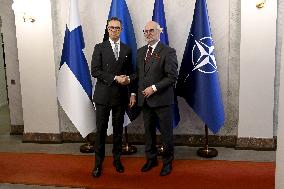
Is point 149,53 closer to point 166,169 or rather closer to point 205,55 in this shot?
point 205,55

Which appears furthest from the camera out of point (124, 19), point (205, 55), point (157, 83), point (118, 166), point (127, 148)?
point (127, 148)

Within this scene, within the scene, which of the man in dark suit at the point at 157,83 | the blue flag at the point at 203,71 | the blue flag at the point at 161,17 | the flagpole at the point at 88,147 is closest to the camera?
the man in dark suit at the point at 157,83

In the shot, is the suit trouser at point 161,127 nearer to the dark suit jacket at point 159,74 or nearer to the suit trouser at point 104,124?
the dark suit jacket at point 159,74

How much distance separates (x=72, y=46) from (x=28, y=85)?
1166 mm

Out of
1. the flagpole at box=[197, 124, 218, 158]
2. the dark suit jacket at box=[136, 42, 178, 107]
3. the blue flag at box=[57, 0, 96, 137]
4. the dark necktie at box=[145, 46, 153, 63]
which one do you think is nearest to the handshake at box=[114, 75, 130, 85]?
the dark suit jacket at box=[136, 42, 178, 107]

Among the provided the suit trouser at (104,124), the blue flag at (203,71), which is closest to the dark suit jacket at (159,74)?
the suit trouser at (104,124)

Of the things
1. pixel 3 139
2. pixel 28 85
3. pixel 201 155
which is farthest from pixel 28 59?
pixel 201 155

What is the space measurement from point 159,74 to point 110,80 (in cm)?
55

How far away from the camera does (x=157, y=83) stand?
405cm

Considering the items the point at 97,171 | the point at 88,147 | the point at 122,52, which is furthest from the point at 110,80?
the point at 88,147

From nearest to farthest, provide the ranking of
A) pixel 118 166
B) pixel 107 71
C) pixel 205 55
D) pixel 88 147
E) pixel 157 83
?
pixel 157 83, pixel 107 71, pixel 118 166, pixel 205 55, pixel 88 147

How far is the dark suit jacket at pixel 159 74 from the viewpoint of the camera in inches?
160

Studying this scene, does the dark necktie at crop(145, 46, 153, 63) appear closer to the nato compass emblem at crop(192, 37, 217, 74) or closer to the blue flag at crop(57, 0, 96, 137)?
the nato compass emblem at crop(192, 37, 217, 74)

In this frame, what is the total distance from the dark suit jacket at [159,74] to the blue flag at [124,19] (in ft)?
2.44
